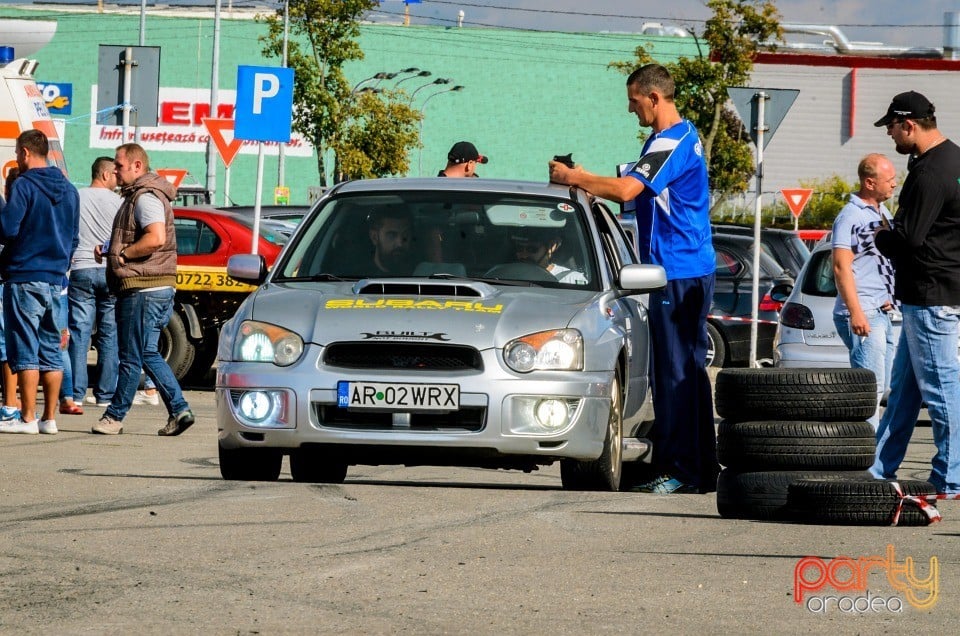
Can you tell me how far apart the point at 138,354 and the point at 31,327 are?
0.72m

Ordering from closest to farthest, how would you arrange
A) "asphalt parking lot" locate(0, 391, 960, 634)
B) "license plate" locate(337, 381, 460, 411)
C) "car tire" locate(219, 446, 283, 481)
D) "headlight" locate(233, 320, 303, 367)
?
"asphalt parking lot" locate(0, 391, 960, 634) → "license plate" locate(337, 381, 460, 411) → "headlight" locate(233, 320, 303, 367) → "car tire" locate(219, 446, 283, 481)

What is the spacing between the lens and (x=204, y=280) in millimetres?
16938

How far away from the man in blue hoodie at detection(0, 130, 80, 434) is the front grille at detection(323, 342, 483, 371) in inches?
171

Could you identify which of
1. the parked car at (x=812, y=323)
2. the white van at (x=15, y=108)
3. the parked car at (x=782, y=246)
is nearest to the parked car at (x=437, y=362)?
the parked car at (x=812, y=323)

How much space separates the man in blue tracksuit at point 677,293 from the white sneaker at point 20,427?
14.9 ft

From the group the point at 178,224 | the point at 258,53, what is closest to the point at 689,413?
the point at 178,224

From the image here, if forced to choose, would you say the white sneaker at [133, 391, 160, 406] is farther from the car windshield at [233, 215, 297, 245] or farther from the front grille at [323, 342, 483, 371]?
the front grille at [323, 342, 483, 371]

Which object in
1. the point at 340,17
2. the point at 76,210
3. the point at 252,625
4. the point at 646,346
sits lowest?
the point at 252,625

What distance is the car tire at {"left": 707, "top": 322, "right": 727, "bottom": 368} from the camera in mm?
19953

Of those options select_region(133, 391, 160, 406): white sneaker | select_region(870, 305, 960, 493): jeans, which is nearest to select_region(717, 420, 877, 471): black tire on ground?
select_region(870, 305, 960, 493): jeans

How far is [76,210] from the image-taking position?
1214 cm

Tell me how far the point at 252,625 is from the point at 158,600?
1.59 ft

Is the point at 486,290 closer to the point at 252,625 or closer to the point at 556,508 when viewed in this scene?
the point at 556,508

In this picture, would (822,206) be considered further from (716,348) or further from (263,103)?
(263,103)
